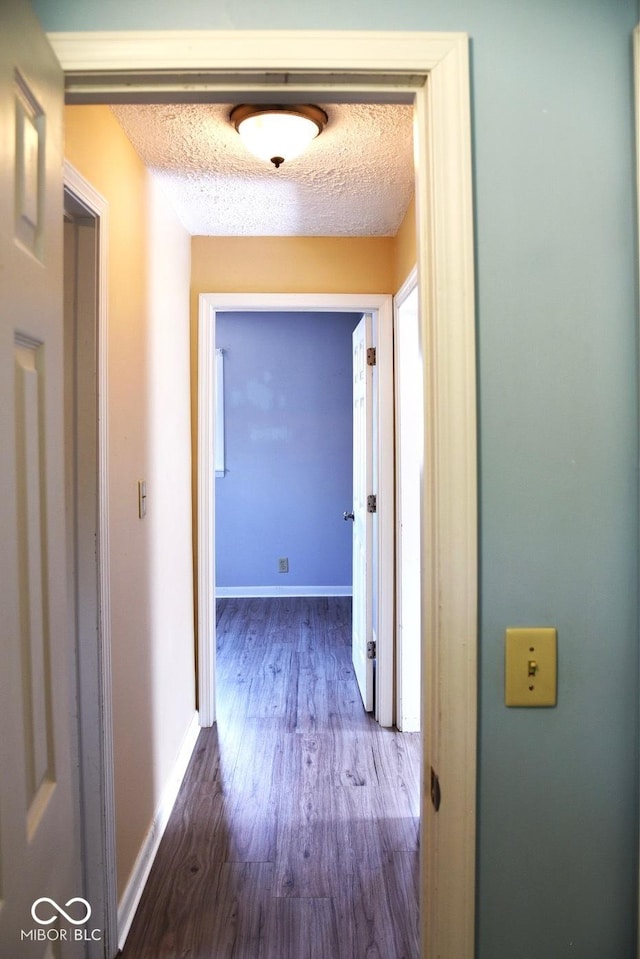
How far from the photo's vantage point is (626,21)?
2.99 feet

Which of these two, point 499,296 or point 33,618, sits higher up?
point 499,296

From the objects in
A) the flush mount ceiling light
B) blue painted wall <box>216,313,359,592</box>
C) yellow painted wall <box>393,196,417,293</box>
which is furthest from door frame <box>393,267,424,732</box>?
blue painted wall <box>216,313,359,592</box>

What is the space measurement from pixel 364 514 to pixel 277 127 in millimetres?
1927

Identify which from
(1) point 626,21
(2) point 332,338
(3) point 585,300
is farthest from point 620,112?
(2) point 332,338

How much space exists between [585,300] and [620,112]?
294mm

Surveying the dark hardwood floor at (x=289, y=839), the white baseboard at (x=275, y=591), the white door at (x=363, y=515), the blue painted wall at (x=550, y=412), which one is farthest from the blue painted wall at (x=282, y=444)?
the blue painted wall at (x=550, y=412)

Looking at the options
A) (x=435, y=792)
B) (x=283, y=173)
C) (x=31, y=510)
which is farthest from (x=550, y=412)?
(x=283, y=173)

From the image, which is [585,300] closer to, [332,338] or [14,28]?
[14,28]

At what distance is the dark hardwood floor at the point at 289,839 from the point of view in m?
1.71

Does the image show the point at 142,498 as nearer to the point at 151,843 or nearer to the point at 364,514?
the point at 151,843

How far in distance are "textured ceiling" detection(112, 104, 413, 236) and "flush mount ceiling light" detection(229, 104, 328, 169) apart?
4 centimetres

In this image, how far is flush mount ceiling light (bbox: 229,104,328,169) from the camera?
5.45 ft

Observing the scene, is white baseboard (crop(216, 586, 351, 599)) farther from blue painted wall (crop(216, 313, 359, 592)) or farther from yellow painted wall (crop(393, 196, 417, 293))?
yellow painted wall (crop(393, 196, 417, 293))

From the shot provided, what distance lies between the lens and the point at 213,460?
285cm
